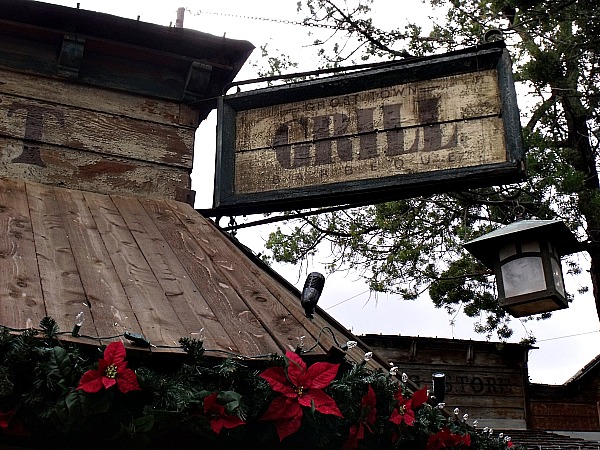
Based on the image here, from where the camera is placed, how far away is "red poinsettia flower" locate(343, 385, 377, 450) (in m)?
2.79

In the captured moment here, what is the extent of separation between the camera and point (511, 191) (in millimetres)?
10164

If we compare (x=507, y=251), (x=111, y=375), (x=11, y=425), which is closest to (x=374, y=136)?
(x=507, y=251)

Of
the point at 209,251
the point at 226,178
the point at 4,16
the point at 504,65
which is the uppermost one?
the point at 4,16

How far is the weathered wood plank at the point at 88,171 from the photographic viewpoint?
182 inches

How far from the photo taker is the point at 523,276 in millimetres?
4020

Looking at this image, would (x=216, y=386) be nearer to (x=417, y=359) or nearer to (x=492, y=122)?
(x=492, y=122)

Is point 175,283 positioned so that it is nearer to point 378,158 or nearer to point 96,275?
point 96,275

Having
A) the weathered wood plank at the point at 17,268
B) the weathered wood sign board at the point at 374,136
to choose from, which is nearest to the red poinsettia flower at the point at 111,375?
the weathered wood plank at the point at 17,268

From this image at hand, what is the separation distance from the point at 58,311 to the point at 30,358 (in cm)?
39

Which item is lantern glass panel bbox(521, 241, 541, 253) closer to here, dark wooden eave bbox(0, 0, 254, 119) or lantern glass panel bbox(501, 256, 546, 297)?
lantern glass panel bbox(501, 256, 546, 297)

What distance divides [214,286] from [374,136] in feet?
4.46

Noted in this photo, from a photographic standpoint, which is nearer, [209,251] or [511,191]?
[209,251]

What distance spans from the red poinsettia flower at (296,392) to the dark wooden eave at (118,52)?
9.44 feet

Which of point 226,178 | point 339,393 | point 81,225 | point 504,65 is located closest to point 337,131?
point 226,178
